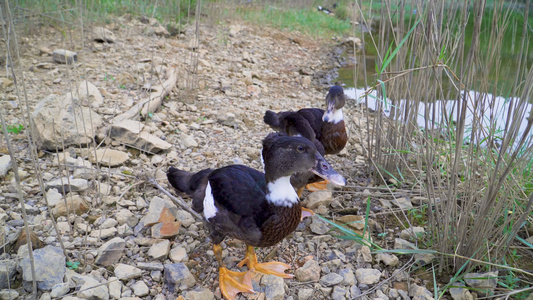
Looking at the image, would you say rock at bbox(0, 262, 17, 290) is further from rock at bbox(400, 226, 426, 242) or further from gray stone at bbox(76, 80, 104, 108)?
rock at bbox(400, 226, 426, 242)

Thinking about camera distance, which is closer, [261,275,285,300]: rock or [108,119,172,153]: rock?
[261,275,285,300]: rock

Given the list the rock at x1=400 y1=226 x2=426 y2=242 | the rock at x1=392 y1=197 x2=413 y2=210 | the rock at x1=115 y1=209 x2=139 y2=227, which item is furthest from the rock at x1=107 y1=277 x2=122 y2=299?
the rock at x1=392 y1=197 x2=413 y2=210

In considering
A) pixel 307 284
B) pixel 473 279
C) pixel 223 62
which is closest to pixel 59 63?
pixel 223 62

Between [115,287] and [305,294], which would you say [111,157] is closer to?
[115,287]

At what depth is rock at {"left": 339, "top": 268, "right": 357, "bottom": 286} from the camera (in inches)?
97.2

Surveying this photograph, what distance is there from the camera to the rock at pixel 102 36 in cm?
558

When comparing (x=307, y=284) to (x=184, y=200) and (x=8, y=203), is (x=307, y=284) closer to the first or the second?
(x=184, y=200)

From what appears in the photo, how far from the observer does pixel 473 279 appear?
2.31 metres

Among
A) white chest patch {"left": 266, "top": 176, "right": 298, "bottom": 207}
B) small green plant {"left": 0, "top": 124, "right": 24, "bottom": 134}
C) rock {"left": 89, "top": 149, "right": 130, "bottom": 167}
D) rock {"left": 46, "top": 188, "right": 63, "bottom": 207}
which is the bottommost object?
rock {"left": 46, "top": 188, "right": 63, "bottom": 207}

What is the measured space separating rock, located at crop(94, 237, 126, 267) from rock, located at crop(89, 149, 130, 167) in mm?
925

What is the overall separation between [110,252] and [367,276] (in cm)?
159

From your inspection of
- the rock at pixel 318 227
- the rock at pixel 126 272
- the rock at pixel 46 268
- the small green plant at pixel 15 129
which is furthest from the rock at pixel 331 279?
the small green plant at pixel 15 129

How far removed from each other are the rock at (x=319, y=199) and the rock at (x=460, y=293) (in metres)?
1.15

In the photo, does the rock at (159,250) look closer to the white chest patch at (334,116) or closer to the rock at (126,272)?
the rock at (126,272)
